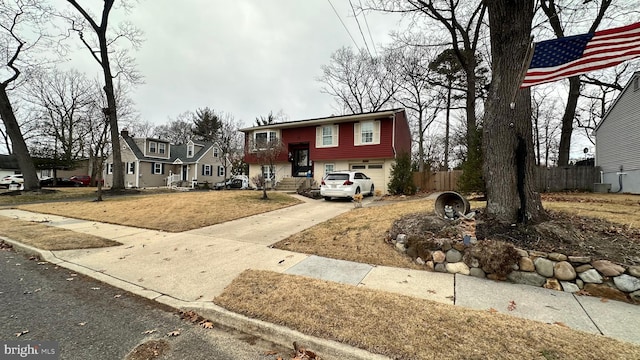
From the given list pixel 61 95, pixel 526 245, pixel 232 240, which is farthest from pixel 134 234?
pixel 61 95

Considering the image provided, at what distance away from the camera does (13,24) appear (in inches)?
652

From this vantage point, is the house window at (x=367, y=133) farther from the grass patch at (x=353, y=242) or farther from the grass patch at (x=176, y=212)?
the grass patch at (x=353, y=242)

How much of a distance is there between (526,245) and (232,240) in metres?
5.65

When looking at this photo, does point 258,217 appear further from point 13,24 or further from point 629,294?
point 13,24

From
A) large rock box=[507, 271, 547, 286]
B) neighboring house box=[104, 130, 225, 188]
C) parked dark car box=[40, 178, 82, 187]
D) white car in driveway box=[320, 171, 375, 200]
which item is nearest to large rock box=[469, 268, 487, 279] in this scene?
large rock box=[507, 271, 547, 286]

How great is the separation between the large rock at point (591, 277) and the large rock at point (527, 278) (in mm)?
428

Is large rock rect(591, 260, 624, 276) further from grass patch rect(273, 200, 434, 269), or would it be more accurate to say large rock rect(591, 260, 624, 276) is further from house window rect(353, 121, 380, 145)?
Answer: house window rect(353, 121, 380, 145)

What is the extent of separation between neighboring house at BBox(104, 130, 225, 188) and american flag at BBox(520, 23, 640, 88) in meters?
28.8

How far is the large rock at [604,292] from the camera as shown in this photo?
3274mm

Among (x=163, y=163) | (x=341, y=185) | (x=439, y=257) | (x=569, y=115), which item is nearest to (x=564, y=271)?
(x=439, y=257)

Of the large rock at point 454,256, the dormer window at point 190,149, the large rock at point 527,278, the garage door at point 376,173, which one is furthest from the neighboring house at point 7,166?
the large rock at point 527,278

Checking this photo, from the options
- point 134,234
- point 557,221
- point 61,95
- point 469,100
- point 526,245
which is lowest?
point 134,234

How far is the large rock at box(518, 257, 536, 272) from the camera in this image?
148 inches

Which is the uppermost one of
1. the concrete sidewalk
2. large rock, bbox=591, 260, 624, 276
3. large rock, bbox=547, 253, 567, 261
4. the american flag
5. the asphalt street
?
the american flag
